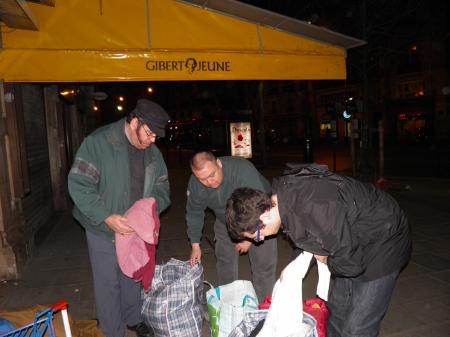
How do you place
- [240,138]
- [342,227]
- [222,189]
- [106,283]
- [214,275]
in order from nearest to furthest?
[342,227] < [106,283] < [222,189] < [214,275] < [240,138]

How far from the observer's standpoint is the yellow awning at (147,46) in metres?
3.83

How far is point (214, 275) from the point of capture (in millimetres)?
4812

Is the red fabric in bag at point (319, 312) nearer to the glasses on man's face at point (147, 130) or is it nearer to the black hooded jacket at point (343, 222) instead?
the black hooded jacket at point (343, 222)

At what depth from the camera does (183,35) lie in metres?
4.27

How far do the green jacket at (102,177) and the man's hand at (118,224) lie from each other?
4 cm

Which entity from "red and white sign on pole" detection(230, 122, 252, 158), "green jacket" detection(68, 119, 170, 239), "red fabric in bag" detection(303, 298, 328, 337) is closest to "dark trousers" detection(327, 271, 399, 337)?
"red fabric in bag" detection(303, 298, 328, 337)

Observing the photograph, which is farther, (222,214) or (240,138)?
(240,138)

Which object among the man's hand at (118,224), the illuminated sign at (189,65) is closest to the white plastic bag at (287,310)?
the man's hand at (118,224)

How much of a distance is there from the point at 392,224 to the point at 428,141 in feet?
118

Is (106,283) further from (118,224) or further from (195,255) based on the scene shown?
(195,255)

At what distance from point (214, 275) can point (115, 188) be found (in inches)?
90.1

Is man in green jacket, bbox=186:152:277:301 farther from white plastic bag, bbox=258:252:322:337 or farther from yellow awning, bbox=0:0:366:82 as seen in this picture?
yellow awning, bbox=0:0:366:82

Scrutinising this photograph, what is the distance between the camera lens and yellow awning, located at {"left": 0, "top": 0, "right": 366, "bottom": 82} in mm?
3830

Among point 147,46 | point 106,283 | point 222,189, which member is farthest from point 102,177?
point 147,46
